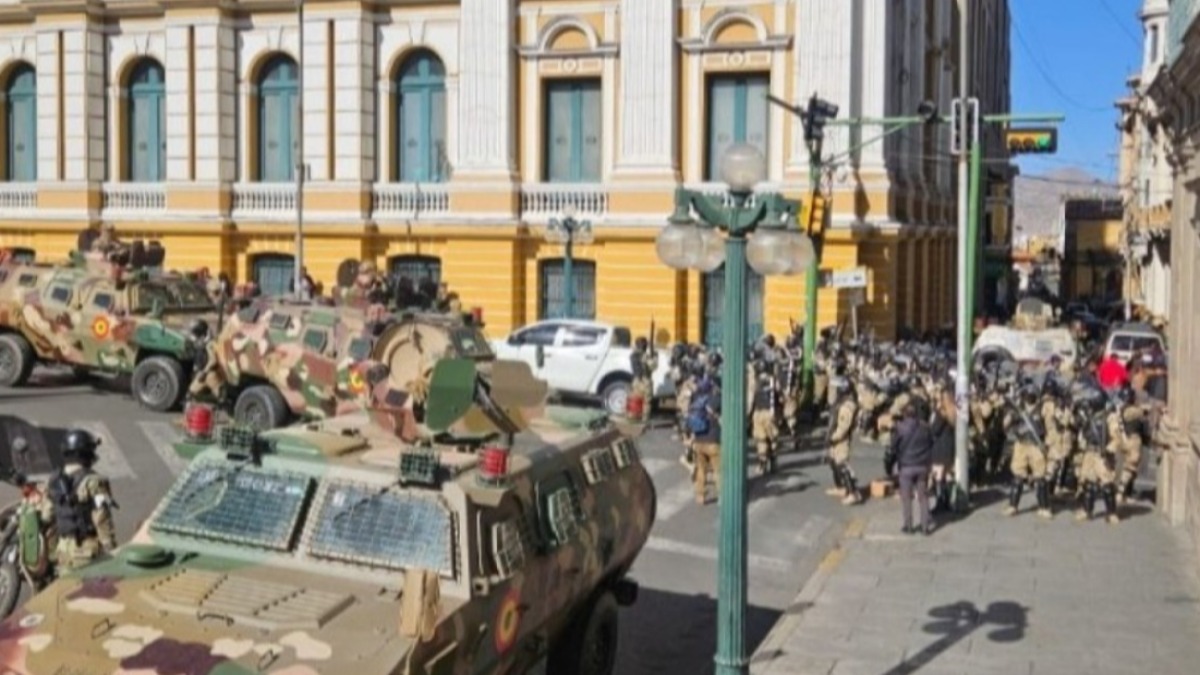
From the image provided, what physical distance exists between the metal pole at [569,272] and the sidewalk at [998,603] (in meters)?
13.7

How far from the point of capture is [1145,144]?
198 ft

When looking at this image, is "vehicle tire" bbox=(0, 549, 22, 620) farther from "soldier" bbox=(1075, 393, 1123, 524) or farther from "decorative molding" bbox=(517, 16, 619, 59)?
"decorative molding" bbox=(517, 16, 619, 59)

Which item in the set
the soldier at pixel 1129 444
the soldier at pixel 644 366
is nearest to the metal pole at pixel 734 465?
the soldier at pixel 1129 444

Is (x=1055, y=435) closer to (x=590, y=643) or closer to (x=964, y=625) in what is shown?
(x=964, y=625)

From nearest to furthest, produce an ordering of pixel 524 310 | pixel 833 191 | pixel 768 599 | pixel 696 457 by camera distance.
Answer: pixel 768 599, pixel 696 457, pixel 833 191, pixel 524 310

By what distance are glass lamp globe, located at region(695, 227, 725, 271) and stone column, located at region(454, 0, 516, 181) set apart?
22353mm

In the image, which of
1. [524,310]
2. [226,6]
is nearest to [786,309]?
[524,310]

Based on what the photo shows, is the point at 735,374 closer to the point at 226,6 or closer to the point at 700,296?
the point at 700,296

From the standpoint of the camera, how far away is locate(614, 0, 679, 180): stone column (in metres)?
30.0

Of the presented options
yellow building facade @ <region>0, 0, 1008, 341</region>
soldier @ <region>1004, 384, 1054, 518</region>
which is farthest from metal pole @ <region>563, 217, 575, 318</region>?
soldier @ <region>1004, 384, 1054, 518</region>

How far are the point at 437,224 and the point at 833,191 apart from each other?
28.7 ft

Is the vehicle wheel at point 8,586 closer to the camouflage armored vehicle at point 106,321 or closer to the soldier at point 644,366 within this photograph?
the camouflage armored vehicle at point 106,321

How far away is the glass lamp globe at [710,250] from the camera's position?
9.09 m

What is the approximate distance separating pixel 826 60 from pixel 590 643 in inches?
810
